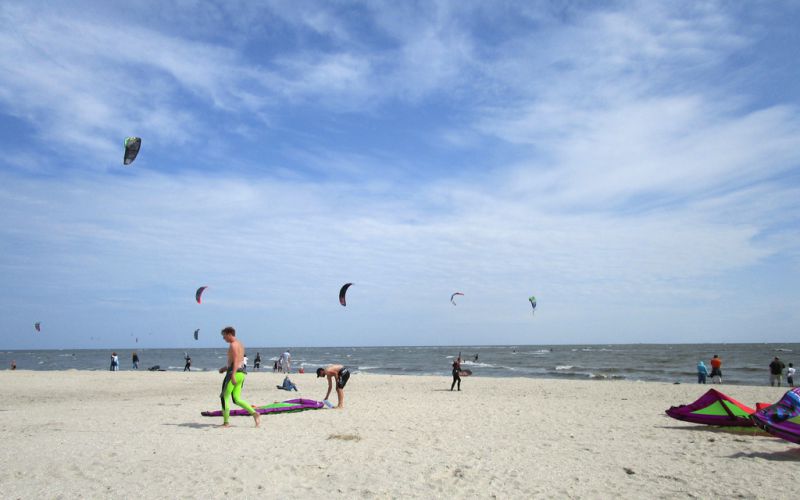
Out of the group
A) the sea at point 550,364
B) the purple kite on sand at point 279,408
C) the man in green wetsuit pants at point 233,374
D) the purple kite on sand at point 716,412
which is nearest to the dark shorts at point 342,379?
the purple kite on sand at point 279,408

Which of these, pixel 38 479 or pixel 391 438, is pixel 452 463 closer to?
pixel 391 438

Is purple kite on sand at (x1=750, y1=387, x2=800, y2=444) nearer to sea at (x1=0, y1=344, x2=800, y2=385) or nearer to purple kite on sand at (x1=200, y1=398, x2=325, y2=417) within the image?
purple kite on sand at (x1=200, y1=398, x2=325, y2=417)

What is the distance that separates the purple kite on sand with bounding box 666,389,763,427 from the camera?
27.5 feet

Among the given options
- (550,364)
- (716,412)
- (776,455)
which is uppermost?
(716,412)

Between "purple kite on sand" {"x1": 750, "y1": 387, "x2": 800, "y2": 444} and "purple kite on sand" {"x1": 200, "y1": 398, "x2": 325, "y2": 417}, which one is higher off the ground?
"purple kite on sand" {"x1": 750, "y1": 387, "x2": 800, "y2": 444}

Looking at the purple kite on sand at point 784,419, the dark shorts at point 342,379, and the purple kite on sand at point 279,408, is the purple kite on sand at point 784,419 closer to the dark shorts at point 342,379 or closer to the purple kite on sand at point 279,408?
the dark shorts at point 342,379

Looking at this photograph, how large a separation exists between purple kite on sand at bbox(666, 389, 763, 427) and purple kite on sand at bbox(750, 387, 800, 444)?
1.40 metres

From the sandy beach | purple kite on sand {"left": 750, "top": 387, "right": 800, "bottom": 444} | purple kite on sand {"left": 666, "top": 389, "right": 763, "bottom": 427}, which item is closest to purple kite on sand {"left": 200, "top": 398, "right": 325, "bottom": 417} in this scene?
the sandy beach

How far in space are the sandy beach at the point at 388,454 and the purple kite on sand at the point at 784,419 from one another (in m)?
0.29

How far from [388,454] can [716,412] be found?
5592 millimetres

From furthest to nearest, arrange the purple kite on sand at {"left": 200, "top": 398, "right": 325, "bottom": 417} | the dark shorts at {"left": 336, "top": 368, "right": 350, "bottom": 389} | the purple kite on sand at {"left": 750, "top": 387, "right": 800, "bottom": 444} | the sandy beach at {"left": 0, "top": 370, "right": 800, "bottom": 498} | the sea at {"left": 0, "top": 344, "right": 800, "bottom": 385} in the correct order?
the sea at {"left": 0, "top": 344, "right": 800, "bottom": 385}, the dark shorts at {"left": 336, "top": 368, "right": 350, "bottom": 389}, the purple kite on sand at {"left": 200, "top": 398, "right": 325, "bottom": 417}, the purple kite on sand at {"left": 750, "top": 387, "right": 800, "bottom": 444}, the sandy beach at {"left": 0, "top": 370, "right": 800, "bottom": 498}

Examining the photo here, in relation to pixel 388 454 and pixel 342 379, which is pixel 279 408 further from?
Answer: pixel 388 454

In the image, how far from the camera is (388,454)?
A: 22.4 feet

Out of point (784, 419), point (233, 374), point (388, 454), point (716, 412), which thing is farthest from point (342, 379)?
point (784, 419)
